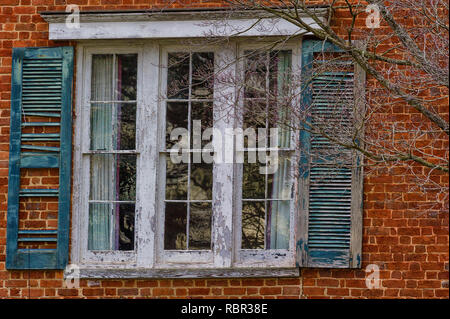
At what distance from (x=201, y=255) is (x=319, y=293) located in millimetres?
1115

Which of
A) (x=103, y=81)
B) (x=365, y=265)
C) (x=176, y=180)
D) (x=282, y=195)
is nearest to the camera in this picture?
(x=365, y=265)

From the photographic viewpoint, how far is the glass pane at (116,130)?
8.13m

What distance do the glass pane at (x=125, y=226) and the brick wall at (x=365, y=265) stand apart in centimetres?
35

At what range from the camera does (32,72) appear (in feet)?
26.7

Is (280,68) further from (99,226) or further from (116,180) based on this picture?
(99,226)

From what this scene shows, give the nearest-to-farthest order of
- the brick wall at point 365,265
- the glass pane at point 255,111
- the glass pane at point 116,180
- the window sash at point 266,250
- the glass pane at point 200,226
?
the glass pane at point 255,111 < the brick wall at point 365,265 < the window sash at point 266,250 < the glass pane at point 200,226 < the glass pane at point 116,180

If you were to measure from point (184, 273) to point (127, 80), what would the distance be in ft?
6.12

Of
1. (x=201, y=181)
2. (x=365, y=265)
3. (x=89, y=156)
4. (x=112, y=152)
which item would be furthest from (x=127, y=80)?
(x=365, y=265)

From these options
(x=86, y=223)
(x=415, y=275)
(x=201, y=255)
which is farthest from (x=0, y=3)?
(x=415, y=275)

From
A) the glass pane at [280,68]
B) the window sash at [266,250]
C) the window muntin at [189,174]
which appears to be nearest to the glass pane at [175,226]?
the window muntin at [189,174]

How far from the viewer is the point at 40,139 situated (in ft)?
26.4

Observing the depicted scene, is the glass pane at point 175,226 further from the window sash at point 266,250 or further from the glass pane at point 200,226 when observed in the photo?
the window sash at point 266,250

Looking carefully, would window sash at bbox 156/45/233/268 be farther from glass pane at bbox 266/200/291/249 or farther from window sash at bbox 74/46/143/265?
glass pane at bbox 266/200/291/249

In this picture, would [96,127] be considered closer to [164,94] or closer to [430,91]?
[164,94]
